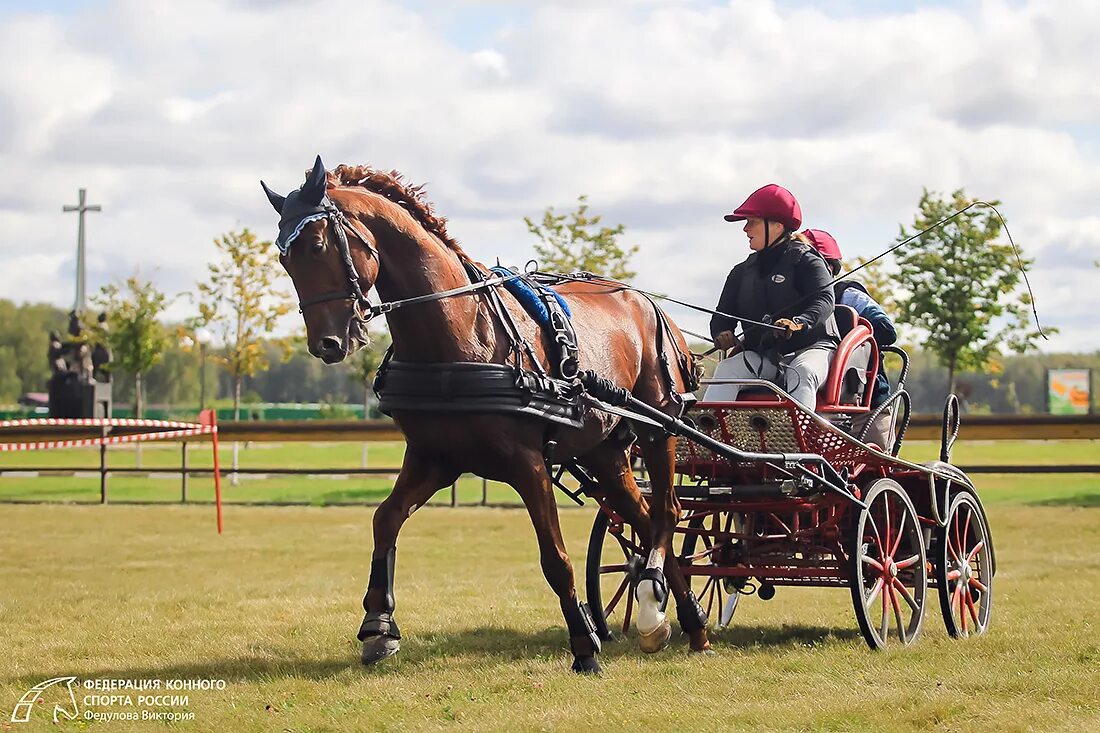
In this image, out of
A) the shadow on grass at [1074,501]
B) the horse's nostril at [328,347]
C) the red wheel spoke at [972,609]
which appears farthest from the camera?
the shadow on grass at [1074,501]

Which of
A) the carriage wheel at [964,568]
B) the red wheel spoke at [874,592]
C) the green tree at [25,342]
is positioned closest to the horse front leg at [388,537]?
the red wheel spoke at [874,592]

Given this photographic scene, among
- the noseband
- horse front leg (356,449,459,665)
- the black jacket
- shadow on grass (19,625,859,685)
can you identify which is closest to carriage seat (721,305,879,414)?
the black jacket

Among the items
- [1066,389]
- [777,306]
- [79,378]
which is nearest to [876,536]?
[777,306]

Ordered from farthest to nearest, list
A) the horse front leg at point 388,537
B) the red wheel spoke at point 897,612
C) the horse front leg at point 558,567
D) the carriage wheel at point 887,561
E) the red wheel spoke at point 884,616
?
the red wheel spoke at point 897,612 < the red wheel spoke at point 884,616 < the carriage wheel at point 887,561 < the horse front leg at point 388,537 < the horse front leg at point 558,567

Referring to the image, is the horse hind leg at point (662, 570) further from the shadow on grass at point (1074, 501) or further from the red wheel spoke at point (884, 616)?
the shadow on grass at point (1074, 501)

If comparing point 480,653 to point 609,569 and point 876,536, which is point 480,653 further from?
point 876,536

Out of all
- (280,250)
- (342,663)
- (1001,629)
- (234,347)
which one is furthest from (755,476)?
(234,347)

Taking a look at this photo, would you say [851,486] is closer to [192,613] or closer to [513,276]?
[513,276]

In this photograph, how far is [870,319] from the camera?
8.68 metres

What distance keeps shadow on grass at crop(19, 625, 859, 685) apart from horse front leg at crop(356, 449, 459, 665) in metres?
0.14

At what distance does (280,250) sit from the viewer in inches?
239

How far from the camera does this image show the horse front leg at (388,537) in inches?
265

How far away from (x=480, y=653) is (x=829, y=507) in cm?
202

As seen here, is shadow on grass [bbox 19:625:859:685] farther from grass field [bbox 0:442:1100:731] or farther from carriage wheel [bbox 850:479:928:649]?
carriage wheel [bbox 850:479:928:649]
